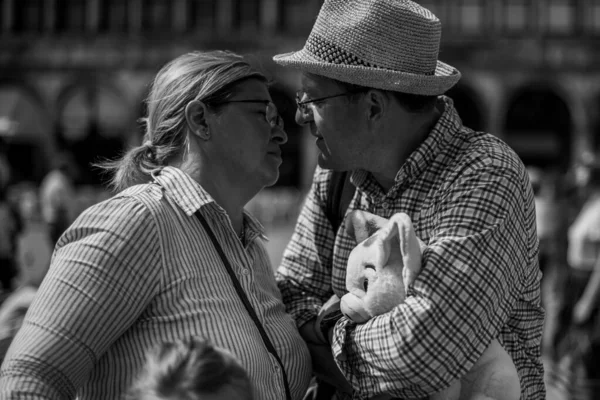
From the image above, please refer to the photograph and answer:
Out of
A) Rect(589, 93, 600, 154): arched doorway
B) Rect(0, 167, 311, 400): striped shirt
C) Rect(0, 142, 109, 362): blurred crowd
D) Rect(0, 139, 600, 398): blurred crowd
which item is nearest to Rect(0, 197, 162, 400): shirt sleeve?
Rect(0, 167, 311, 400): striped shirt

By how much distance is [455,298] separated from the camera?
197 centimetres

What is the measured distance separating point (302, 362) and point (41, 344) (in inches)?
31.7

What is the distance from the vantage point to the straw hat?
2.21m

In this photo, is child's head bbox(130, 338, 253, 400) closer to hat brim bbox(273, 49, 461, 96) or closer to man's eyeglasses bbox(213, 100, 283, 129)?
hat brim bbox(273, 49, 461, 96)

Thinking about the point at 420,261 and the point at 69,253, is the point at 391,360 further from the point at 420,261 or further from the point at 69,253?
the point at 69,253

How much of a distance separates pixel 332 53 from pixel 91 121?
1198 inches

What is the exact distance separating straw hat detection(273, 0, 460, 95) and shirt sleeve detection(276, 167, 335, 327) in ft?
1.82

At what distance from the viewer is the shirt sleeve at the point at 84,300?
1952mm

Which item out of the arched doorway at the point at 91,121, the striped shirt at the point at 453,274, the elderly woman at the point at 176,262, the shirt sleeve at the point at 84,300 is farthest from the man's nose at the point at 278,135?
the arched doorway at the point at 91,121

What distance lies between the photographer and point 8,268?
8586 mm

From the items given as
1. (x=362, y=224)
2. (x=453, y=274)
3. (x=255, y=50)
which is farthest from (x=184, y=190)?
(x=255, y=50)

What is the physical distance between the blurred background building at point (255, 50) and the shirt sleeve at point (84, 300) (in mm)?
26958

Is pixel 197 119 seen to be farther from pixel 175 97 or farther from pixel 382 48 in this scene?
pixel 382 48

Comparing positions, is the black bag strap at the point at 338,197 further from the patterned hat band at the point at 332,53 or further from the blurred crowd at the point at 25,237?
the blurred crowd at the point at 25,237
